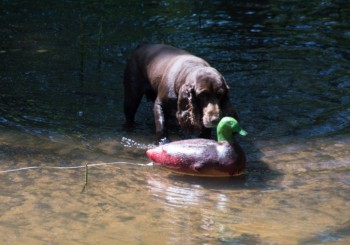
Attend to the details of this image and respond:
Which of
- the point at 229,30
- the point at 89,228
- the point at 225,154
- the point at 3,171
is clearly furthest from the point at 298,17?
the point at 89,228

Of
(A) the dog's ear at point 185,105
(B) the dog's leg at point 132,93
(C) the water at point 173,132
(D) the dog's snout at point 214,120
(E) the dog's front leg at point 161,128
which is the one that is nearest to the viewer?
(C) the water at point 173,132

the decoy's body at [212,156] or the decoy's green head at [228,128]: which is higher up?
the decoy's green head at [228,128]

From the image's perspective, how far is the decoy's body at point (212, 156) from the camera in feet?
20.5

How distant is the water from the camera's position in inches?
201

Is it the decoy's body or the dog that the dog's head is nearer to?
the dog

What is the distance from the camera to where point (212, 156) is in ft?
20.5

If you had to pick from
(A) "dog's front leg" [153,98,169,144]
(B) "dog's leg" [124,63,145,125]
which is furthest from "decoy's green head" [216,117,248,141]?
(B) "dog's leg" [124,63,145,125]

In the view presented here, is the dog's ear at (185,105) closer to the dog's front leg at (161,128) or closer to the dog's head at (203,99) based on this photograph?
the dog's head at (203,99)

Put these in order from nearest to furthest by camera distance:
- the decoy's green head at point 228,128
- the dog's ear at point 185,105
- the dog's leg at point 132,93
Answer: the decoy's green head at point 228,128 < the dog's ear at point 185,105 < the dog's leg at point 132,93

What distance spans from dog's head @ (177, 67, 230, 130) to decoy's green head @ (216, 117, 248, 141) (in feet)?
1.21

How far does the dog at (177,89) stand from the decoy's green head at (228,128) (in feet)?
1.21

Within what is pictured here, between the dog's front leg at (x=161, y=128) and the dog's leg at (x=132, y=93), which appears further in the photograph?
the dog's leg at (x=132, y=93)

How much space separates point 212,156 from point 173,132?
5.55ft

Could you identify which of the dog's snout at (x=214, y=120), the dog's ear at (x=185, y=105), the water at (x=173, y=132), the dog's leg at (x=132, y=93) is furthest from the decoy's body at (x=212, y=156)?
the dog's leg at (x=132, y=93)
